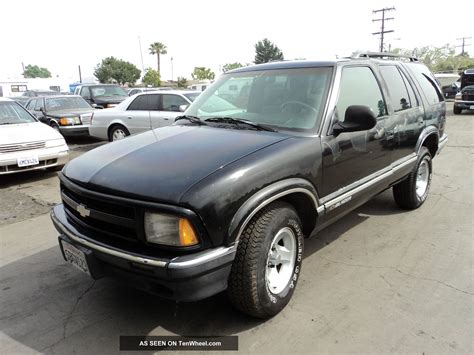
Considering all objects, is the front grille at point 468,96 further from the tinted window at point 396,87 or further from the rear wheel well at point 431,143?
the tinted window at point 396,87

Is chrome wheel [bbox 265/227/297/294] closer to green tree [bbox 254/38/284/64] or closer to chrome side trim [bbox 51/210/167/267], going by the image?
chrome side trim [bbox 51/210/167/267]

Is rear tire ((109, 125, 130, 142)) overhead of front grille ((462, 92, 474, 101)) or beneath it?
beneath

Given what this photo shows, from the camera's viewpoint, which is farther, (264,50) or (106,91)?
(264,50)

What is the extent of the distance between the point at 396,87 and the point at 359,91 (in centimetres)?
96

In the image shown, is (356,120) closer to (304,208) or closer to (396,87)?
(304,208)

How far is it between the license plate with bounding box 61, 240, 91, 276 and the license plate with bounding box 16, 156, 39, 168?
176 inches

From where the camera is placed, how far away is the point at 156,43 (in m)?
78.1

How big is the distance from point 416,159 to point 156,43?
80322 millimetres

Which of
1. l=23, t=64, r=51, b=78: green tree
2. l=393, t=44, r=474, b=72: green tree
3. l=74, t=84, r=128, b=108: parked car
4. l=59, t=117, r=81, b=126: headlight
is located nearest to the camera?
l=59, t=117, r=81, b=126: headlight

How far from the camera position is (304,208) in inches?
123

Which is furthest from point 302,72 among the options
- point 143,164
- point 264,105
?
point 143,164

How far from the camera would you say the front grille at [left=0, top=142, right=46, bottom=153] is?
650cm

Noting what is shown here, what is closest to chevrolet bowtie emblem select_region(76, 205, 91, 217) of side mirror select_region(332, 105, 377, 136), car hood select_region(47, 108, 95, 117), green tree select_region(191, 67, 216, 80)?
side mirror select_region(332, 105, 377, 136)

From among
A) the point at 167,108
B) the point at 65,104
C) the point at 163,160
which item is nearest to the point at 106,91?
the point at 65,104
